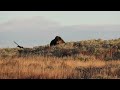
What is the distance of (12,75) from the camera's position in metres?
10.5
